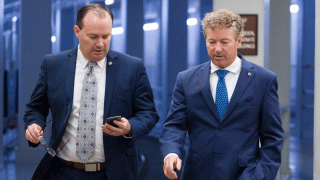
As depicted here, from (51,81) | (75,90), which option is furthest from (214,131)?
(51,81)

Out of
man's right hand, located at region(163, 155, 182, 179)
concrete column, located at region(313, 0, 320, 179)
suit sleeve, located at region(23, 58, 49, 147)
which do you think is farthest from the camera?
concrete column, located at region(313, 0, 320, 179)

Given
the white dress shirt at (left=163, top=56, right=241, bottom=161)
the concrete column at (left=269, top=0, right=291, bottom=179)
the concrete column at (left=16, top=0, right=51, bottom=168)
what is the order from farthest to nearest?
1. the concrete column at (left=16, top=0, right=51, bottom=168)
2. the concrete column at (left=269, top=0, right=291, bottom=179)
3. the white dress shirt at (left=163, top=56, right=241, bottom=161)

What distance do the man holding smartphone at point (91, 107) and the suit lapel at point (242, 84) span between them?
452 millimetres

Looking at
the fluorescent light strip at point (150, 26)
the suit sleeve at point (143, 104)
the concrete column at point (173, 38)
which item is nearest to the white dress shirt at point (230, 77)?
the suit sleeve at point (143, 104)

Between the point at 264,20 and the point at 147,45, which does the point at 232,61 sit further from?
the point at 147,45

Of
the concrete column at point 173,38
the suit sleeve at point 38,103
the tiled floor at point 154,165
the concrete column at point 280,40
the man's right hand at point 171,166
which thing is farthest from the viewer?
the concrete column at point 173,38

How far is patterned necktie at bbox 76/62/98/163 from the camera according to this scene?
5.61 feet

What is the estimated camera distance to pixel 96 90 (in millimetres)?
1765

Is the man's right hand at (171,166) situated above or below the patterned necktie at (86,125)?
below

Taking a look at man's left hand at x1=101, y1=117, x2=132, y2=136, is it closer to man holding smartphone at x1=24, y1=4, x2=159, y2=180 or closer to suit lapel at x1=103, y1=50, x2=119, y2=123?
man holding smartphone at x1=24, y1=4, x2=159, y2=180

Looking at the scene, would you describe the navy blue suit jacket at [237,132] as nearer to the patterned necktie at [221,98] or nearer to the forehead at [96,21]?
the patterned necktie at [221,98]

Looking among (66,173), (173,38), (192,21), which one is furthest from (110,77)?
(192,21)

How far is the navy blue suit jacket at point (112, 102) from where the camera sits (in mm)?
1729

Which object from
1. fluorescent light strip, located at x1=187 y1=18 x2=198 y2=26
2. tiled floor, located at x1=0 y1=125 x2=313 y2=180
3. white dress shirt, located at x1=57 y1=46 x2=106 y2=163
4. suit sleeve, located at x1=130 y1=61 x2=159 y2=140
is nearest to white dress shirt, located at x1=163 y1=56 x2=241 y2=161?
suit sleeve, located at x1=130 y1=61 x2=159 y2=140
